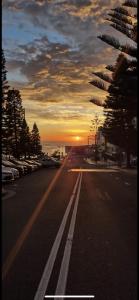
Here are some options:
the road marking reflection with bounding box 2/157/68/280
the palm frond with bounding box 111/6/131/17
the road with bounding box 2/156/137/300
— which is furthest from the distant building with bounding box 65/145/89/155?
the palm frond with bounding box 111/6/131/17

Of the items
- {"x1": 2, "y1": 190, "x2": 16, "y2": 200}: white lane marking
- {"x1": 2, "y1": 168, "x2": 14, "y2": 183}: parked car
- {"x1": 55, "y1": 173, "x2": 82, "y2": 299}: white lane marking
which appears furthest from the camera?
{"x1": 2, "y1": 168, "x2": 14, "y2": 183}: parked car

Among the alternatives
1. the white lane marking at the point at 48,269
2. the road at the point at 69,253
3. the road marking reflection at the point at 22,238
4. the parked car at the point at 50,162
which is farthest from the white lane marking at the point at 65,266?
the parked car at the point at 50,162

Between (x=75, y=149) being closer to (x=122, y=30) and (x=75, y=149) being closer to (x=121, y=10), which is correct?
(x=122, y=30)

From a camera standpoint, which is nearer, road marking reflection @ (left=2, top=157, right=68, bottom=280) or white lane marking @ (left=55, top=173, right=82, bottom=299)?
white lane marking @ (left=55, top=173, right=82, bottom=299)

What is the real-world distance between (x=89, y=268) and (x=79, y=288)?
1.43 metres

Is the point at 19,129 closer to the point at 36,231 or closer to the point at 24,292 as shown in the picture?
the point at 36,231

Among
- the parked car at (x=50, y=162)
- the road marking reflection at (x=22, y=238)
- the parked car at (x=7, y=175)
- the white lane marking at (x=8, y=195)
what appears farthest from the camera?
the parked car at (x=50, y=162)

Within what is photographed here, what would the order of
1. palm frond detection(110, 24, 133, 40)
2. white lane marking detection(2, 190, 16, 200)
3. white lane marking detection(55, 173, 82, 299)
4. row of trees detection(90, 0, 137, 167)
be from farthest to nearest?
1. white lane marking detection(2, 190, 16, 200)
2. palm frond detection(110, 24, 133, 40)
3. white lane marking detection(55, 173, 82, 299)
4. row of trees detection(90, 0, 137, 167)

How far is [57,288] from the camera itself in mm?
5844

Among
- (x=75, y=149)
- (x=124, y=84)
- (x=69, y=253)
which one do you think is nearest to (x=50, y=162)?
(x=75, y=149)

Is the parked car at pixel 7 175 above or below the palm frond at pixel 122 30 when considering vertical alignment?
below

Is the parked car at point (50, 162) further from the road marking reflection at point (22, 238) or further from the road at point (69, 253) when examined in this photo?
the road marking reflection at point (22, 238)

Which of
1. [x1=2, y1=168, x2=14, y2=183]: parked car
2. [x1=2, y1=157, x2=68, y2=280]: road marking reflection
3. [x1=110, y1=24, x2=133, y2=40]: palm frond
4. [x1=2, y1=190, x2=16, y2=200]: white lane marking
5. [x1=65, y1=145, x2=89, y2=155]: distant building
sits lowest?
[x1=2, y1=190, x2=16, y2=200]: white lane marking

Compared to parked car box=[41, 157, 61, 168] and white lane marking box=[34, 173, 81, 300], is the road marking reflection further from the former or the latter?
parked car box=[41, 157, 61, 168]
